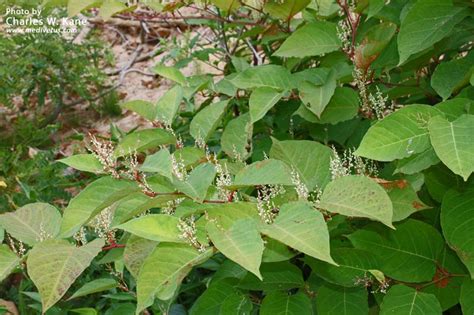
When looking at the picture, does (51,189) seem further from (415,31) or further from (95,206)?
(415,31)

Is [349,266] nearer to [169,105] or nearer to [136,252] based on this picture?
[136,252]

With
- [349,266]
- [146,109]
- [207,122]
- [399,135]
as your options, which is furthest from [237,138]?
[399,135]

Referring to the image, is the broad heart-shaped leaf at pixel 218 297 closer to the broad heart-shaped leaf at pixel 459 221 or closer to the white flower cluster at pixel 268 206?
the white flower cluster at pixel 268 206

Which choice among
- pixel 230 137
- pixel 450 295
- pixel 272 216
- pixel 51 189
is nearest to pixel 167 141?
pixel 230 137

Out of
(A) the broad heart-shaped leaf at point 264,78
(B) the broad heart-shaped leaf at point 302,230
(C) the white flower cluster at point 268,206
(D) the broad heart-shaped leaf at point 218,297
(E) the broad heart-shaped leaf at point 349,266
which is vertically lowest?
(D) the broad heart-shaped leaf at point 218,297

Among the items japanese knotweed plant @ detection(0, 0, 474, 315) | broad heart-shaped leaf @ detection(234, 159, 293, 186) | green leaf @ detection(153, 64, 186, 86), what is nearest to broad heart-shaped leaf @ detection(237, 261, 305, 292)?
japanese knotweed plant @ detection(0, 0, 474, 315)

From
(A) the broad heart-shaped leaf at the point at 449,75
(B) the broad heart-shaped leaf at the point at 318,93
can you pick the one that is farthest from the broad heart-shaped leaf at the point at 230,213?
(A) the broad heart-shaped leaf at the point at 449,75
